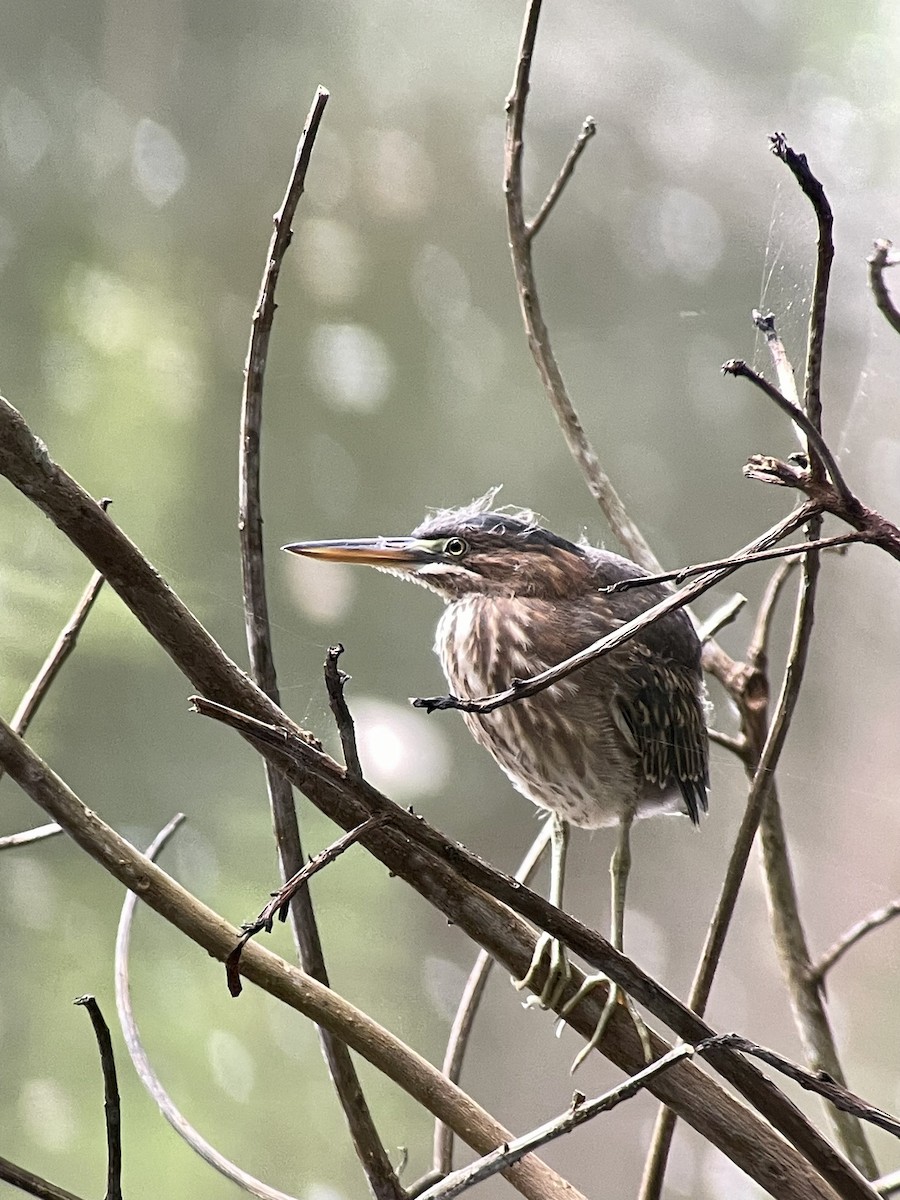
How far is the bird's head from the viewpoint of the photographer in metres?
0.76

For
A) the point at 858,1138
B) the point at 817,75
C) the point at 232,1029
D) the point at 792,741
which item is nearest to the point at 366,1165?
the point at 858,1138

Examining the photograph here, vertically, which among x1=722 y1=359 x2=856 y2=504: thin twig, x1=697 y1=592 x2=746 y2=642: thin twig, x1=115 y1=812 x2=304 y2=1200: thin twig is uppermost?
x1=697 y1=592 x2=746 y2=642: thin twig

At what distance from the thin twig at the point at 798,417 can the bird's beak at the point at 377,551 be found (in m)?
0.34

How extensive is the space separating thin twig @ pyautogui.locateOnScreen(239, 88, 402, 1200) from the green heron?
121 millimetres

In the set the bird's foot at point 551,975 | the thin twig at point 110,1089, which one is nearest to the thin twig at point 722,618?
the bird's foot at point 551,975

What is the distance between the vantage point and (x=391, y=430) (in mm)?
1065

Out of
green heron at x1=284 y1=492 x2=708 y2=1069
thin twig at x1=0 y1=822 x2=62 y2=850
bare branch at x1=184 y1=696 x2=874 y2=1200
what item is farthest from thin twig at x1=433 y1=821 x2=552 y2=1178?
thin twig at x1=0 y1=822 x2=62 y2=850

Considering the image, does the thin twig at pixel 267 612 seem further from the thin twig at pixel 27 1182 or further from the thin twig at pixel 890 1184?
the thin twig at pixel 890 1184

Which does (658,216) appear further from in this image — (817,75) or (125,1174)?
(125,1174)

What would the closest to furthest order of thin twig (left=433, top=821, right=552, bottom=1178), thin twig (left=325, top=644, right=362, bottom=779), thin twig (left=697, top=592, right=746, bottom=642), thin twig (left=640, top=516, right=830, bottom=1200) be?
thin twig (left=325, top=644, right=362, bottom=779) < thin twig (left=640, top=516, right=830, bottom=1200) < thin twig (left=433, top=821, right=552, bottom=1178) < thin twig (left=697, top=592, right=746, bottom=642)

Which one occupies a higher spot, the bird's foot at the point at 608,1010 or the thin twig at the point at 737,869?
the thin twig at the point at 737,869

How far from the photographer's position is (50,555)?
1011 mm

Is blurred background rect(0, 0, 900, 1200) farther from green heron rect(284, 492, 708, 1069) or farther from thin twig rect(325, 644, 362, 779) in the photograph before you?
thin twig rect(325, 644, 362, 779)

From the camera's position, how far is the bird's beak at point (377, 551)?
2.41 ft
